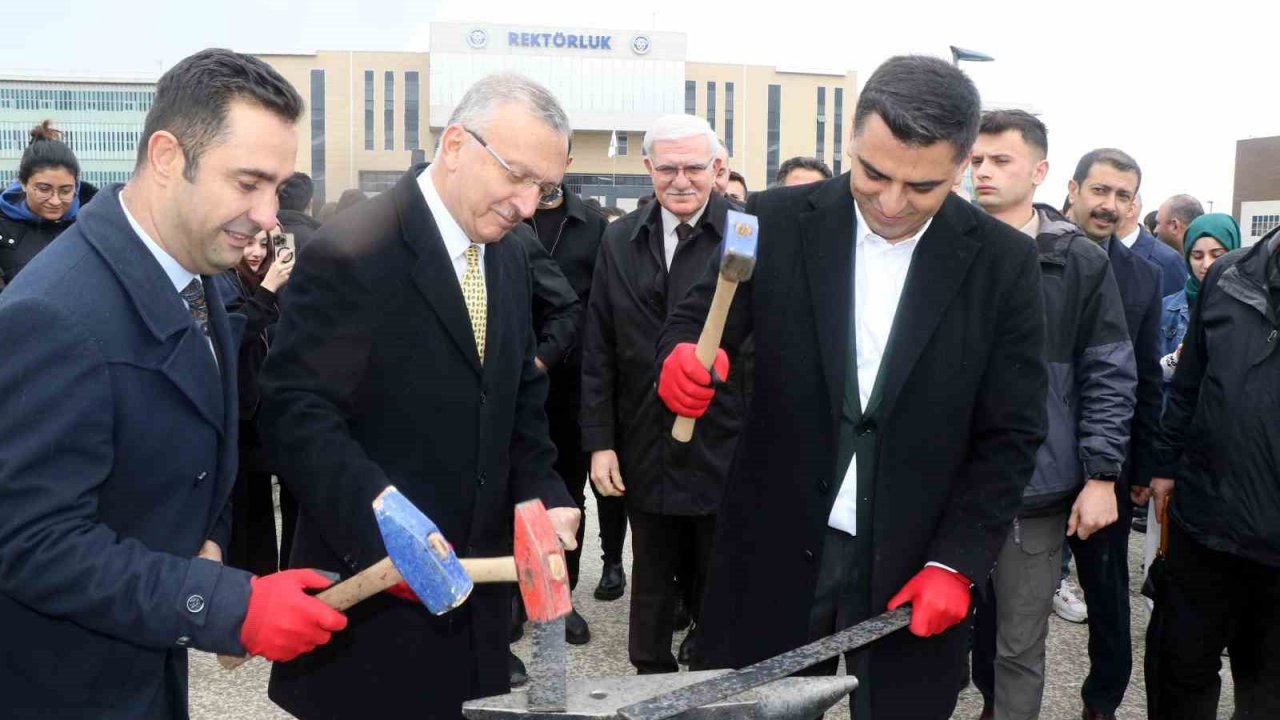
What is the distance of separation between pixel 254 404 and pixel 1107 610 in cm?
337

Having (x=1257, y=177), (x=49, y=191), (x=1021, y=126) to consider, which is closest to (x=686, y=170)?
(x=1021, y=126)

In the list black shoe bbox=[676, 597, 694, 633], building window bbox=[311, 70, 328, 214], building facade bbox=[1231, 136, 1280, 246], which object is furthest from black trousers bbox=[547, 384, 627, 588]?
building window bbox=[311, 70, 328, 214]

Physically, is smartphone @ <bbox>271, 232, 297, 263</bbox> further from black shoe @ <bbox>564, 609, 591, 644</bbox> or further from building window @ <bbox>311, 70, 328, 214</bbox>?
building window @ <bbox>311, 70, 328, 214</bbox>

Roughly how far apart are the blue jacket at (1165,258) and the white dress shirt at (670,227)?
3.62 meters

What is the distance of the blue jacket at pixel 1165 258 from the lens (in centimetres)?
663

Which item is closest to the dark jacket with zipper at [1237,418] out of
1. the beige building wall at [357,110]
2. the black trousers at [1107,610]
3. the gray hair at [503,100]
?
the black trousers at [1107,610]

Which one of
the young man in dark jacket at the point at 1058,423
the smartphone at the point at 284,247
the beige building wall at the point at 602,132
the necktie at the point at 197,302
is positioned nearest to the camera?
the necktie at the point at 197,302

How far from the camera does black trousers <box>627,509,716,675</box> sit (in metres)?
4.16

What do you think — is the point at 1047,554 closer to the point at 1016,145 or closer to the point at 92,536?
the point at 1016,145

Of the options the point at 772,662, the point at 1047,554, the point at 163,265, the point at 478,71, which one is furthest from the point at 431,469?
the point at 478,71

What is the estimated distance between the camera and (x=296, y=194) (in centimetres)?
566

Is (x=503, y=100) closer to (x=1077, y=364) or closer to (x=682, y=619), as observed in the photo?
(x=1077, y=364)

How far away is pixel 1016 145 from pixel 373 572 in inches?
109

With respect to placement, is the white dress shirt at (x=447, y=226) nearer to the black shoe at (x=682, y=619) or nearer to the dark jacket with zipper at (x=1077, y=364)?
the dark jacket with zipper at (x=1077, y=364)
